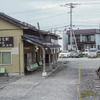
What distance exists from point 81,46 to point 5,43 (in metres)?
47.7

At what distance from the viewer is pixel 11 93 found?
1135 centimetres

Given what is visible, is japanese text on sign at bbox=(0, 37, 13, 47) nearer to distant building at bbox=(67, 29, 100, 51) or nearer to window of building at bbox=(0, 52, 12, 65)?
window of building at bbox=(0, 52, 12, 65)

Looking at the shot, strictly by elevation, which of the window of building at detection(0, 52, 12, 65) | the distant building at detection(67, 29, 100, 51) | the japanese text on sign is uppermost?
the distant building at detection(67, 29, 100, 51)

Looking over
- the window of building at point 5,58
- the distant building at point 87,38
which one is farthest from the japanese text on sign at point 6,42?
the distant building at point 87,38

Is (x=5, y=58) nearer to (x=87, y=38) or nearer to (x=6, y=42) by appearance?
(x=6, y=42)

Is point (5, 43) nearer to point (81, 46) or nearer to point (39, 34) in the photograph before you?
point (39, 34)

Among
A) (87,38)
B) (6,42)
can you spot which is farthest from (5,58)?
(87,38)

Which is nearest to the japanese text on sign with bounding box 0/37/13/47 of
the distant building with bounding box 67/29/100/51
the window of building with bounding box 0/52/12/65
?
the window of building with bounding box 0/52/12/65

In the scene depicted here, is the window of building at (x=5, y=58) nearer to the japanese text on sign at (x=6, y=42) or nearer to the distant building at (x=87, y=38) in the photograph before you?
the japanese text on sign at (x=6, y=42)

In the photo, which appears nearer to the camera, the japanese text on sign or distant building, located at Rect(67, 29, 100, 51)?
the japanese text on sign

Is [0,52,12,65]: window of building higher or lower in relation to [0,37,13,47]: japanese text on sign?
lower

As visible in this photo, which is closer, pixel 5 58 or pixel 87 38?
pixel 5 58

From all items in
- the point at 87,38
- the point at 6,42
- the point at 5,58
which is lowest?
the point at 5,58

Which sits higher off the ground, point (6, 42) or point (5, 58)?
point (6, 42)
